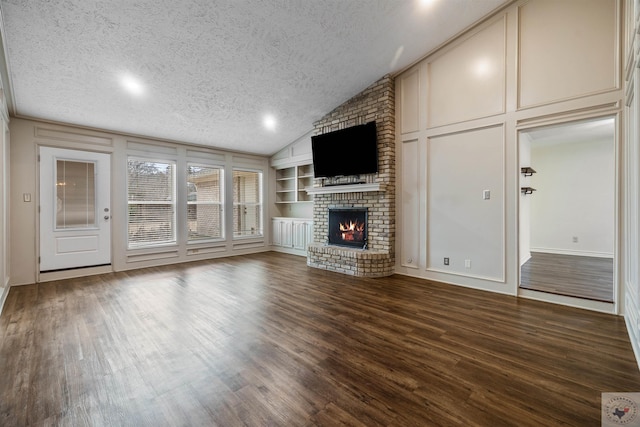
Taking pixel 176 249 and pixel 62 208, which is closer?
pixel 62 208

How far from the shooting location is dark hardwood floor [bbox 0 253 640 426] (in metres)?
1.56

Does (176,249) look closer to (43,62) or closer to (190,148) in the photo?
(190,148)

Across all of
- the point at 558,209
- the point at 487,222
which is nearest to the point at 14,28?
the point at 487,222

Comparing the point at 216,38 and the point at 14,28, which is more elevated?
the point at 216,38

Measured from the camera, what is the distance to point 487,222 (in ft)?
12.6

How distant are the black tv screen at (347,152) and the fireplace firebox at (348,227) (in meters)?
0.73

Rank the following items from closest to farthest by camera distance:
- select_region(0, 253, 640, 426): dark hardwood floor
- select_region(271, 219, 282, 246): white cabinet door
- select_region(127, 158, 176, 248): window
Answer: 1. select_region(0, 253, 640, 426): dark hardwood floor
2. select_region(127, 158, 176, 248): window
3. select_region(271, 219, 282, 246): white cabinet door

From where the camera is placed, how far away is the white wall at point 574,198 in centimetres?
582

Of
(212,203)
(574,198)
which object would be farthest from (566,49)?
(212,203)

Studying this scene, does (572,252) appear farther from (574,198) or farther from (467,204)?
(467,204)

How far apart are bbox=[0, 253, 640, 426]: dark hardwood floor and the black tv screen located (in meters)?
2.30

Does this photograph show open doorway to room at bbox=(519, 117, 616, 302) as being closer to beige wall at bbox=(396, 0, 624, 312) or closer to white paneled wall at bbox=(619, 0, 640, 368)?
beige wall at bbox=(396, 0, 624, 312)

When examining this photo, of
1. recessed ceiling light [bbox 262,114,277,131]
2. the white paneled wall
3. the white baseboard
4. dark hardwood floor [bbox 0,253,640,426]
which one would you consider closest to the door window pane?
dark hardwood floor [bbox 0,253,640,426]

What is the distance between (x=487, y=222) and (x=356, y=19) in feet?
10.5
